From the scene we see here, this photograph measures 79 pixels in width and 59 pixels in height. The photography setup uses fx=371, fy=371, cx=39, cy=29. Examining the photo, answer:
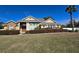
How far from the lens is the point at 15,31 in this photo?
908 centimetres

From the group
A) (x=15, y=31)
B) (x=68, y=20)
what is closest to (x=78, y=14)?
(x=68, y=20)

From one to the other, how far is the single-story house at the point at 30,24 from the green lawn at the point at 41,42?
8.1 inches

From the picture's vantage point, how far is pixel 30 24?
9117 millimetres

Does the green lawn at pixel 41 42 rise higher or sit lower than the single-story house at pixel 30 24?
lower

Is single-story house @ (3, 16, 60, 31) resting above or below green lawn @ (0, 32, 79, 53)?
above

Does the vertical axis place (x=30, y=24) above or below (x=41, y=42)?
above

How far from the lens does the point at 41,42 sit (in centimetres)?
902

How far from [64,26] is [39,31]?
2.06ft

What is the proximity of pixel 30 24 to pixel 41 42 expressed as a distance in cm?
53

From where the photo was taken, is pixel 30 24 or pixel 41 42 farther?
pixel 30 24

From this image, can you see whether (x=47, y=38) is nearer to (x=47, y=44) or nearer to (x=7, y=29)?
(x=47, y=44)

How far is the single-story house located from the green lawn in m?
0.21

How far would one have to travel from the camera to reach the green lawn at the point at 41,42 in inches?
352

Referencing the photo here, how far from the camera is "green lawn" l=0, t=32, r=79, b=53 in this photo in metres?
8.93
